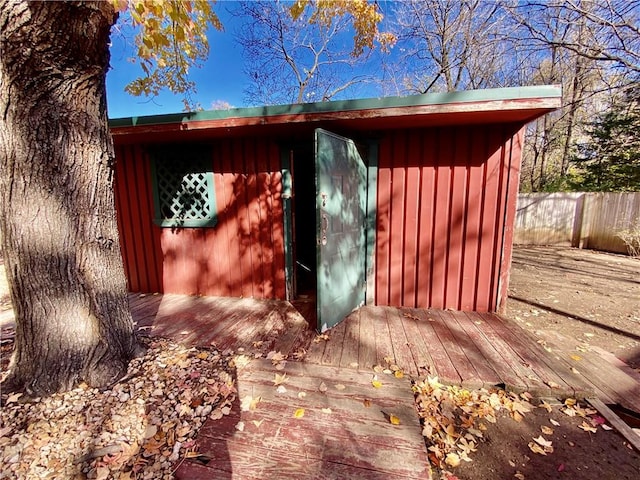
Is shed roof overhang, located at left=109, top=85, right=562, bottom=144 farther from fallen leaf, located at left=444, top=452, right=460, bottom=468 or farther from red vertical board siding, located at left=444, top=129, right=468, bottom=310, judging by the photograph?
fallen leaf, located at left=444, top=452, right=460, bottom=468

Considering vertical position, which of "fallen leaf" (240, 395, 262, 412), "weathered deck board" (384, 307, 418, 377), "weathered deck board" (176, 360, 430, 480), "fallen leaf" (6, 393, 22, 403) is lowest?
"weathered deck board" (176, 360, 430, 480)

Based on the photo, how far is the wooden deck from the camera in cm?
146

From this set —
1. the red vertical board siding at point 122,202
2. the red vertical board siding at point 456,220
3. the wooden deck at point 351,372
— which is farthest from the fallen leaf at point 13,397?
the red vertical board siding at point 456,220

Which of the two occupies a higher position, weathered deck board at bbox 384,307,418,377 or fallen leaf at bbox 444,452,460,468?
weathered deck board at bbox 384,307,418,377

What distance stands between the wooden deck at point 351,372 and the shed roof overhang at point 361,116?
2065mm

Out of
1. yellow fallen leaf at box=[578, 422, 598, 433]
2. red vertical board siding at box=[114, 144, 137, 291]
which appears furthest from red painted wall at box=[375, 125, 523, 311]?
red vertical board siding at box=[114, 144, 137, 291]

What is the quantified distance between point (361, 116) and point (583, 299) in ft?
14.3

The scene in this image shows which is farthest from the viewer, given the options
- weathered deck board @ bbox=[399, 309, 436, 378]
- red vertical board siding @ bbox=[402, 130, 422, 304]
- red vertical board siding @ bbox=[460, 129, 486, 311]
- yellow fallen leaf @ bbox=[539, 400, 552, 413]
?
red vertical board siding @ bbox=[402, 130, 422, 304]

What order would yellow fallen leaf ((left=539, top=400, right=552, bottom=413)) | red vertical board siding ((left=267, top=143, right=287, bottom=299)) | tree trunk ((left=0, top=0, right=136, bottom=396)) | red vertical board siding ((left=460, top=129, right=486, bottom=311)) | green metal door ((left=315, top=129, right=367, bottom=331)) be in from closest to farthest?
tree trunk ((left=0, top=0, right=136, bottom=396)) → yellow fallen leaf ((left=539, top=400, right=552, bottom=413)) → green metal door ((left=315, top=129, right=367, bottom=331)) → red vertical board siding ((left=460, top=129, right=486, bottom=311)) → red vertical board siding ((left=267, top=143, right=287, bottom=299))

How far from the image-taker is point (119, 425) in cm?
161

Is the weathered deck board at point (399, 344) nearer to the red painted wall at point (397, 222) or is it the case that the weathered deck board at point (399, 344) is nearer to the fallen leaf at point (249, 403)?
the red painted wall at point (397, 222)

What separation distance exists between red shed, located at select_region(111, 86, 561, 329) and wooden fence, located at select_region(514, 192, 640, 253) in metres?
6.77

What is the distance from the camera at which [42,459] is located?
1.41 meters

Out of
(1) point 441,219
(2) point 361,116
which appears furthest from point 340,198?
(1) point 441,219
